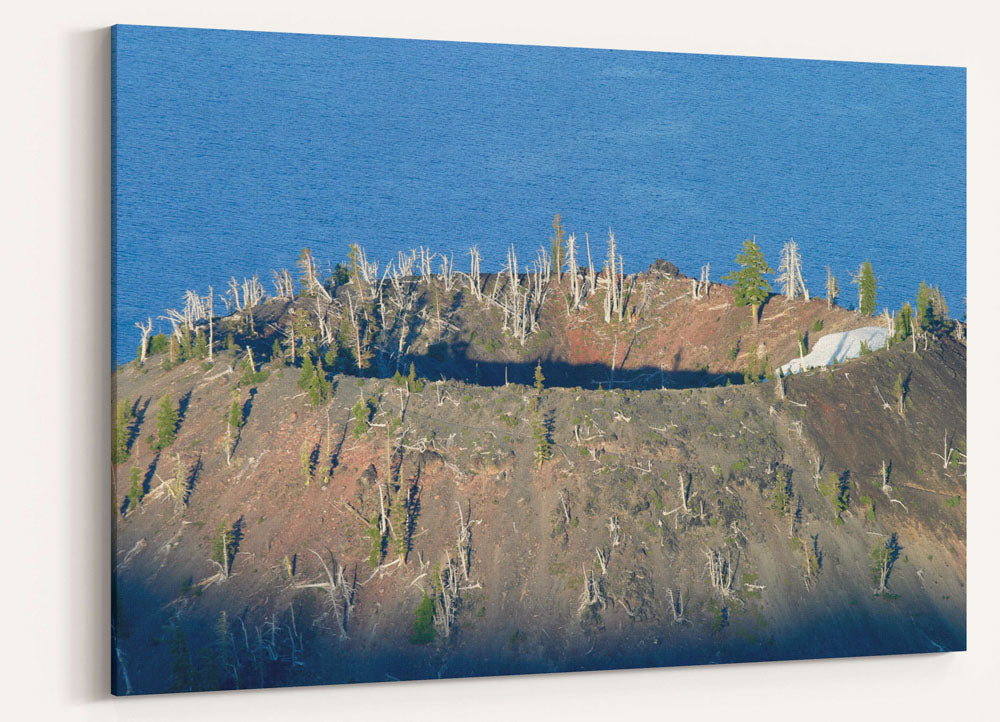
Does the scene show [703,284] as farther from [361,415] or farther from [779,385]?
[361,415]

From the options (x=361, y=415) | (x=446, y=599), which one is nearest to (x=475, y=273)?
(x=361, y=415)

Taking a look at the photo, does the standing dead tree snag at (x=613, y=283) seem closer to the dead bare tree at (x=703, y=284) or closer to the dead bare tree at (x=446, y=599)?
the dead bare tree at (x=703, y=284)

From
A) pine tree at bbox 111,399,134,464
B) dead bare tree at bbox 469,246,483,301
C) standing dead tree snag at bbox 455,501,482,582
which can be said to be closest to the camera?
pine tree at bbox 111,399,134,464

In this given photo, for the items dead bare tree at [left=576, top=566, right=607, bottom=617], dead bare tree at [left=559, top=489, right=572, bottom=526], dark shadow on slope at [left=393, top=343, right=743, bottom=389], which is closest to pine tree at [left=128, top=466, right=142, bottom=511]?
dark shadow on slope at [left=393, top=343, right=743, bottom=389]

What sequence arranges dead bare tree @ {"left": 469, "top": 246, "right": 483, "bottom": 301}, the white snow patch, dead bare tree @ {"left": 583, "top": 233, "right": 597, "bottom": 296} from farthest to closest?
the white snow patch
dead bare tree @ {"left": 583, "top": 233, "right": 597, "bottom": 296}
dead bare tree @ {"left": 469, "top": 246, "right": 483, "bottom": 301}

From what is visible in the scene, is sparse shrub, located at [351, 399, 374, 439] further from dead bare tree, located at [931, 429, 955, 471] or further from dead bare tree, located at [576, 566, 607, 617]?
dead bare tree, located at [931, 429, 955, 471]
